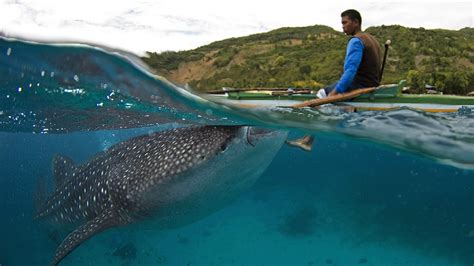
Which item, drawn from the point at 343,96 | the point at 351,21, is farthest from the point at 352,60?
the point at 351,21

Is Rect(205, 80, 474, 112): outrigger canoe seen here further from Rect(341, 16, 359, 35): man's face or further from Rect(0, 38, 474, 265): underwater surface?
Rect(341, 16, 359, 35): man's face

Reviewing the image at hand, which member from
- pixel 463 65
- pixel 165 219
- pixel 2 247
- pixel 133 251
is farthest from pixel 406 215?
pixel 463 65

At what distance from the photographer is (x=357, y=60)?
A: 731cm

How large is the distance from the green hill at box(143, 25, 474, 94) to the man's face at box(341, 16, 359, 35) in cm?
3036

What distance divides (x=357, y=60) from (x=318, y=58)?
152ft

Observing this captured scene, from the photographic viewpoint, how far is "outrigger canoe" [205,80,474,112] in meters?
7.49

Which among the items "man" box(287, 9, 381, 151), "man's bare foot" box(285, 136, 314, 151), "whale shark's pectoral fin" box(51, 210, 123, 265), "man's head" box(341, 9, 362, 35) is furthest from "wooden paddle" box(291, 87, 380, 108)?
"whale shark's pectoral fin" box(51, 210, 123, 265)

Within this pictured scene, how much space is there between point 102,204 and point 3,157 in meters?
14.1

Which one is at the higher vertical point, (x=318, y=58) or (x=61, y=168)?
(x=318, y=58)

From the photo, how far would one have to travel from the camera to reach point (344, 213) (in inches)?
532

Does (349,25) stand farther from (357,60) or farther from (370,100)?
(370,100)

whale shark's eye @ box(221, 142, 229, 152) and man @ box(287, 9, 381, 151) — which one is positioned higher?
man @ box(287, 9, 381, 151)

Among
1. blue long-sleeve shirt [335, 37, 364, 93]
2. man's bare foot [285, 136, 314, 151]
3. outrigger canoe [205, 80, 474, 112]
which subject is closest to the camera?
blue long-sleeve shirt [335, 37, 364, 93]

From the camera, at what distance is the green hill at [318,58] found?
4388 cm
